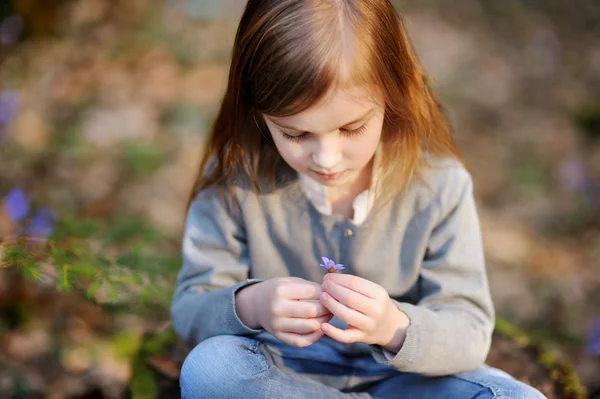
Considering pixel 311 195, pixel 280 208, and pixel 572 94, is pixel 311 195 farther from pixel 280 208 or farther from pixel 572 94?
pixel 572 94

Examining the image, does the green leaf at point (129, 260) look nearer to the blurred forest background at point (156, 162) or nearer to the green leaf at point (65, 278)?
the blurred forest background at point (156, 162)

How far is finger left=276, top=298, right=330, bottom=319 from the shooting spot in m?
1.56

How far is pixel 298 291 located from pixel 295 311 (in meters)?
0.05

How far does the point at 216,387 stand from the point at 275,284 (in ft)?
0.94

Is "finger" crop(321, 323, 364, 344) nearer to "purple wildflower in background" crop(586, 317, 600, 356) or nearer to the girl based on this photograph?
the girl

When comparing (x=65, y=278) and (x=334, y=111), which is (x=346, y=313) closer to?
(x=334, y=111)

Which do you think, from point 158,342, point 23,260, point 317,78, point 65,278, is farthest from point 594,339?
point 23,260

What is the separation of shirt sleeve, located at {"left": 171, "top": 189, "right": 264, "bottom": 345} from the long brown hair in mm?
117

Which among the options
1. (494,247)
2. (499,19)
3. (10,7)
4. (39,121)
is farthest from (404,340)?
(499,19)

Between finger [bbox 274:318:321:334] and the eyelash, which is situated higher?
the eyelash

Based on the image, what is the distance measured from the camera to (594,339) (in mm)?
2947

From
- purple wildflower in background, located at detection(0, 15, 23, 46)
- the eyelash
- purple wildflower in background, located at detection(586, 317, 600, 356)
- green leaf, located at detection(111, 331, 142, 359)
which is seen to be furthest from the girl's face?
purple wildflower in background, located at detection(0, 15, 23, 46)

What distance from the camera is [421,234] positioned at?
1.84m

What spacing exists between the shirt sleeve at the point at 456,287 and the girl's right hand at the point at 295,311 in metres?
0.26
